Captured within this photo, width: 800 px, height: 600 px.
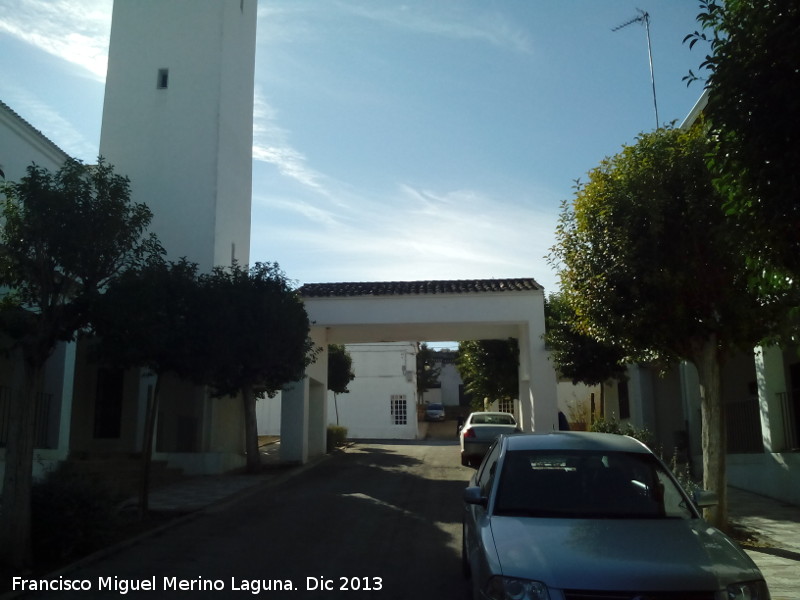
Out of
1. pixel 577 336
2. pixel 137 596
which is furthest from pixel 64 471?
pixel 577 336

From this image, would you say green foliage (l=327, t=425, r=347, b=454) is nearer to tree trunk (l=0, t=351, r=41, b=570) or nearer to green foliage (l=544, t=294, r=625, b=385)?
green foliage (l=544, t=294, r=625, b=385)

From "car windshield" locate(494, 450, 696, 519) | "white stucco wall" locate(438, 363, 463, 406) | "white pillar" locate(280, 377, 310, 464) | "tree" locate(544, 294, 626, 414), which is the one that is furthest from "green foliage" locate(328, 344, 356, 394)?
"white stucco wall" locate(438, 363, 463, 406)

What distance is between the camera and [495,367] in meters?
27.8

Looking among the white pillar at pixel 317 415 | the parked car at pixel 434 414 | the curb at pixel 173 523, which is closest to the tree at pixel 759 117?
the curb at pixel 173 523

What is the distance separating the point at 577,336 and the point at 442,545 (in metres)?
11.8

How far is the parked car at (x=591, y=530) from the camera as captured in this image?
4391 mm

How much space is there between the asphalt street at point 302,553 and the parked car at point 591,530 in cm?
110

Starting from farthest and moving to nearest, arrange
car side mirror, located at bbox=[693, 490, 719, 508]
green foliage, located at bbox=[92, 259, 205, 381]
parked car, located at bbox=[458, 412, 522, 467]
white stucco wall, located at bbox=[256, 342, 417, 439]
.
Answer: white stucco wall, located at bbox=[256, 342, 417, 439] → parked car, located at bbox=[458, 412, 522, 467] → green foliage, located at bbox=[92, 259, 205, 381] → car side mirror, located at bbox=[693, 490, 719, 508]

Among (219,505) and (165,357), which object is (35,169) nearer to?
(165,357)

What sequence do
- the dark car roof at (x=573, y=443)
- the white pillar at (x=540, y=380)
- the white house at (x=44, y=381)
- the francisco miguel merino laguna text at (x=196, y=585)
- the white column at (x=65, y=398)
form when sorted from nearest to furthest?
the dark car roof at (x=573, y=443), the francisco miguel merino laguna text at (x=196, y=585), the white house at (x=44, y=381), the white column at (x=65, y=398), the white pillar at (x=540, y=380)

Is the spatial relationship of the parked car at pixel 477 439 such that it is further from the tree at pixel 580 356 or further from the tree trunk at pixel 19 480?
the tree trunk at pixel 19 480

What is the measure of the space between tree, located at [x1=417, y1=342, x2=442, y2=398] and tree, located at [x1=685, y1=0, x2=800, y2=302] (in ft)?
177

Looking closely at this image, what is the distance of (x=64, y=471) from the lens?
980cm

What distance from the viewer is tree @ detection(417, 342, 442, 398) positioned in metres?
61.0
